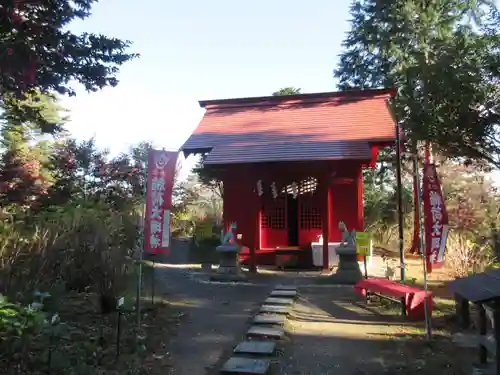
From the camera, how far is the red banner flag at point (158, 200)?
6.66 meters

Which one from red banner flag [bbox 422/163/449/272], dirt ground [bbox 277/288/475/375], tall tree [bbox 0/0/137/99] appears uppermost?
tall tree [bbox 0/0/137/99]

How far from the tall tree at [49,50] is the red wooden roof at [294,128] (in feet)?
15.1

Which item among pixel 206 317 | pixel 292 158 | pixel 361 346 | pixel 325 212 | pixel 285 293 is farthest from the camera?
pixel 325 212

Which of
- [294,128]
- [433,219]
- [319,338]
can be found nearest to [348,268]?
[433,219]

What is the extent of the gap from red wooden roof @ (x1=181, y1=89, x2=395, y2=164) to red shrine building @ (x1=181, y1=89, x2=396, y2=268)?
26mm

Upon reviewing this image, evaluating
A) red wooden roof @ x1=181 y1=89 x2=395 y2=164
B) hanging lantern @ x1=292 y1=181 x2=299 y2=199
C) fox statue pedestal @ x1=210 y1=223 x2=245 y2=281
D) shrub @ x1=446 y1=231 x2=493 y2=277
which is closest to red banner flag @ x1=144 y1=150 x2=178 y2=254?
fox statue pedestal @ x1=210 y1=223 x2=245 y2=281

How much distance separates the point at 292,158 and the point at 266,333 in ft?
19.7

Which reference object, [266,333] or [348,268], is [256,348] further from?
[348,268]

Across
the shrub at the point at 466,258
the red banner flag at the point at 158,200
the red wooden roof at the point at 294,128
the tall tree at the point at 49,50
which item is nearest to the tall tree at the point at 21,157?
the tall tree at the point at 49,50

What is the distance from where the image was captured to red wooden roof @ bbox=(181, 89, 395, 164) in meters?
11.8

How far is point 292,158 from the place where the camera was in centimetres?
1144

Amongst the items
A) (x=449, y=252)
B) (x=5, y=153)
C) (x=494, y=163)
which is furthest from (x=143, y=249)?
(x=5, y=153)

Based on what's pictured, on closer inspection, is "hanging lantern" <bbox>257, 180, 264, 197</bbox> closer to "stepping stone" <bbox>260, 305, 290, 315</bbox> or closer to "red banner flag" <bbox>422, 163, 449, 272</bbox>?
"stepping stone" <bbox>260, 305, 290, 315</bbox>

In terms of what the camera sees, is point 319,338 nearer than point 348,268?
Yes
